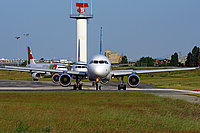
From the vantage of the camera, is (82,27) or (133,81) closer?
(133,81)

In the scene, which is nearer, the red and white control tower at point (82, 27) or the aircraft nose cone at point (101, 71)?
the aircraft nose cone at point (101, 71)

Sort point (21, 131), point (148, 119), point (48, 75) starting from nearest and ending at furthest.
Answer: point (21, 131)
point (148, 119)
point (48, 75)

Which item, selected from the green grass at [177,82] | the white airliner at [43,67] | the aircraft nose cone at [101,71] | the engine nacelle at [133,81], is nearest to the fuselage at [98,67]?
the aircraft nose cone at [101,71]

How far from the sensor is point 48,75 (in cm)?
8894

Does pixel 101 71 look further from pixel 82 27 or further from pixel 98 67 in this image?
pixel 82 27

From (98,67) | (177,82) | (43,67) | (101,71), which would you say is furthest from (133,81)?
(43,67)

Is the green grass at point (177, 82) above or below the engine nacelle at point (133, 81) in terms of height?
below

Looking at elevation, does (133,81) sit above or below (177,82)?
above

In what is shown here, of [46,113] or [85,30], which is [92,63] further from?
[85,30]

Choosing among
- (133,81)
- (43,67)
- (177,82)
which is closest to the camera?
(133,81)

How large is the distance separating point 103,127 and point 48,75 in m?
77.2

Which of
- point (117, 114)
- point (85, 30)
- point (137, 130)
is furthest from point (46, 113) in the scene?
point (85, 30)

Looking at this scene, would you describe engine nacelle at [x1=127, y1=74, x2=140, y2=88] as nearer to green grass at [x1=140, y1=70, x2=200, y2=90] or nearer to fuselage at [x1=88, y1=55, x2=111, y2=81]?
fuselage at [x1=88, y1=55, x2=111, y2=81]

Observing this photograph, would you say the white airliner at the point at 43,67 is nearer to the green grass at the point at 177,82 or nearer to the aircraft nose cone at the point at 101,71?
the aircraft nose cone at the point at 101,71
